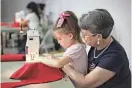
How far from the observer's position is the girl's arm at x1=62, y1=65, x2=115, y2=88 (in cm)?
130

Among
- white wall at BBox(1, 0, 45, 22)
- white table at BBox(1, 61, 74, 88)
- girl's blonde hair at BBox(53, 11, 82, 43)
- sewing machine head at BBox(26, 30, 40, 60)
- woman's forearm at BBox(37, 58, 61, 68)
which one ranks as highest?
white wall at BBox(1, 0, 45, 22)

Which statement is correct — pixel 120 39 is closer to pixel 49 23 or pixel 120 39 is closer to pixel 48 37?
pixel 48 37

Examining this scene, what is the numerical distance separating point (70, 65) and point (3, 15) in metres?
7.11

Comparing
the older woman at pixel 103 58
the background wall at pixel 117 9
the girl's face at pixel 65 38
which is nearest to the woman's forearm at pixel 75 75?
the older woman at pixel 103 58

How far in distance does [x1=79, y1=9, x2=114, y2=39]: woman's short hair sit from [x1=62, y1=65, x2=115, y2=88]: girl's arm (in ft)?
0.66

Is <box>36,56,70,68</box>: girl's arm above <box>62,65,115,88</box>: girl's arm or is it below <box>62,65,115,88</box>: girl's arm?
above

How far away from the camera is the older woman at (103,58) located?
129 cm

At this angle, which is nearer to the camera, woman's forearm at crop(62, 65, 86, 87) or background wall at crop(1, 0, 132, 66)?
woman's forearm at crop(62, 65, 86, 87)

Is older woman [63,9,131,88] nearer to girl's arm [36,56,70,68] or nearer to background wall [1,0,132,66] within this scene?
girl's arm [36,56,70,68]

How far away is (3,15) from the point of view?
817cm

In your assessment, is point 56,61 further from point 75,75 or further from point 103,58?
point 103,58

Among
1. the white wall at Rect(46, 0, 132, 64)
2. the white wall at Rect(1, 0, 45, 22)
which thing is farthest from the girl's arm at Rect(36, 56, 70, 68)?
the white wall at Rect(1, 0, 45, 22)

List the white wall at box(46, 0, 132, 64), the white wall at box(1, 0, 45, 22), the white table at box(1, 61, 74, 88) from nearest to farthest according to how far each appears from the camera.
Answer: the white table at box(1, 61, 74, 88), the white wall at box(46, 0, 132, 64), the white wall at box(1, 0, 45, 22)

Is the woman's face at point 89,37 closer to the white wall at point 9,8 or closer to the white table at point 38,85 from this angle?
the white table at point 38,85
